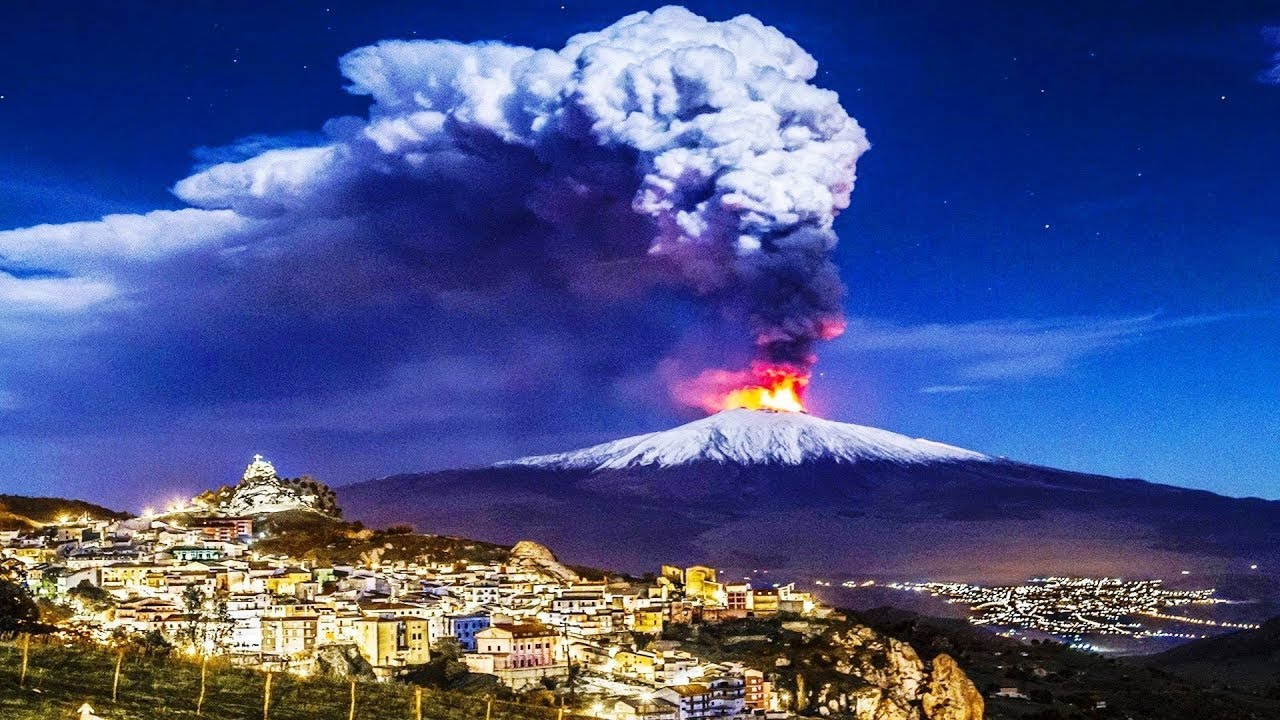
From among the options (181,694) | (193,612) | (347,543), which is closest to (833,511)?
(347,543)

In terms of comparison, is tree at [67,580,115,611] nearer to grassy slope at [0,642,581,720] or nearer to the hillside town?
the hillside town

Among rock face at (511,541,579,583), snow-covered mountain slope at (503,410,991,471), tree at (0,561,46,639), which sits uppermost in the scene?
snow-covered mountain slope at (503,410,991,471)

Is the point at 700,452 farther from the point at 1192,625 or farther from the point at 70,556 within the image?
the point at 70,556

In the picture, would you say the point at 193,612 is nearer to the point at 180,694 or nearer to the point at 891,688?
the point at 891,688

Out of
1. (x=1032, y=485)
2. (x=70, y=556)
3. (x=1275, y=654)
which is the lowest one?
(x=1275, y=654)

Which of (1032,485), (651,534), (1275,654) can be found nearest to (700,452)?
(651,534)

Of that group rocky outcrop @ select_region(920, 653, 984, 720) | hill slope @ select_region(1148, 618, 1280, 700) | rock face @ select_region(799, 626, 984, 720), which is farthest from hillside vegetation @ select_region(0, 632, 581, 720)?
hill slope @ select_region(1148, 618, 1280, 700)
